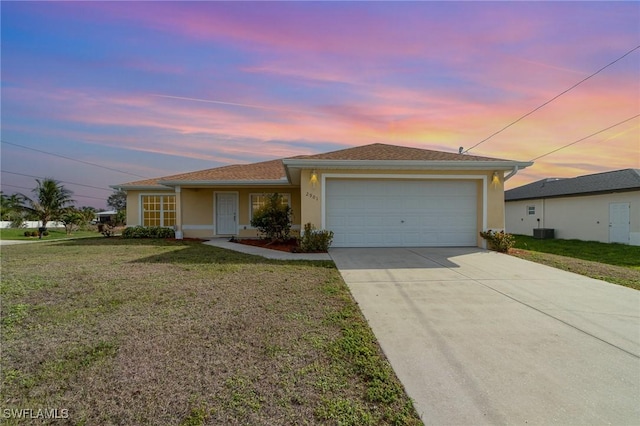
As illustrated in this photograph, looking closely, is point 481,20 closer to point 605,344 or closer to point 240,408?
point 605,344

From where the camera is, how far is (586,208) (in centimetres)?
1698

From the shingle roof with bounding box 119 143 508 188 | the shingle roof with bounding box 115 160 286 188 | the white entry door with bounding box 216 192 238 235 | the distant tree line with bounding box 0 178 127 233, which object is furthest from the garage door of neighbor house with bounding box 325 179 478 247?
the distant tree line with bounding box 0 178 127 233

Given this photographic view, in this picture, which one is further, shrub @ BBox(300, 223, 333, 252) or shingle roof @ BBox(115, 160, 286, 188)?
shingle roof @ BBox(115, 160, 286, 188)

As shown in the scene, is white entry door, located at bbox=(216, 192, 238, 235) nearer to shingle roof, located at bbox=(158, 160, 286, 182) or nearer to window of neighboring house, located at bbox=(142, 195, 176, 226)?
shingle roof, located at bbox=(158, 160, 286, 182)

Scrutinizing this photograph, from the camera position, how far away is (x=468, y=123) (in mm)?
14484

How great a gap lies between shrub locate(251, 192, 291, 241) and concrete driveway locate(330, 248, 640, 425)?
5796mm

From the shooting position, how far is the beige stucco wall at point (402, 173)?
10.2 metres

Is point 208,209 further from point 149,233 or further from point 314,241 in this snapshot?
point 314,241

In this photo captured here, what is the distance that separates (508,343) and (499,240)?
302 inches

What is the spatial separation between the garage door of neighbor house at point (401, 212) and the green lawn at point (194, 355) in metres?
4.97

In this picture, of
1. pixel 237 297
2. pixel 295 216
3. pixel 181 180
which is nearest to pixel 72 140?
pixel 181 180

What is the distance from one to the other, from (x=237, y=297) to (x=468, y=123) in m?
13.9

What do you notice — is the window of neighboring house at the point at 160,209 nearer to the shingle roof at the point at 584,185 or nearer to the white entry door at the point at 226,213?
the white entry door at the point at 226,213

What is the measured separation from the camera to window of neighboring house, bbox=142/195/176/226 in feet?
54.1
